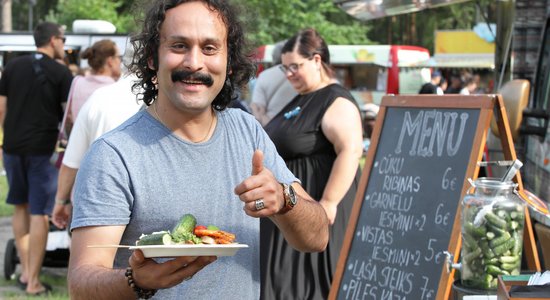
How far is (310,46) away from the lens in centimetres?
562

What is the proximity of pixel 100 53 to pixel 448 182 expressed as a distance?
342cm

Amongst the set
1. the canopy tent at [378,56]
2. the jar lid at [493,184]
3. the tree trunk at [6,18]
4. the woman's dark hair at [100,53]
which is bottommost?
the canopy tent at [378,56]

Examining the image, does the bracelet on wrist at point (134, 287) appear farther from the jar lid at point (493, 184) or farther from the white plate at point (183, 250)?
the jar lid at point (493, 184)

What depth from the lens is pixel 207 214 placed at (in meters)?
2.58

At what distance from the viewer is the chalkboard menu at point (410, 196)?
4.75m

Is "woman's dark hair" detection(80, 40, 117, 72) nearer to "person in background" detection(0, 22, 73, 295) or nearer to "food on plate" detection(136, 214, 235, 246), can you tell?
"person in background" detection(0, 22, 73, 295)

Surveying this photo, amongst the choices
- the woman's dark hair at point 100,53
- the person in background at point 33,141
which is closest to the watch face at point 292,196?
the woman's dark hair at point 100,53

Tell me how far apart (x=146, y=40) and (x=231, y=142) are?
37cm

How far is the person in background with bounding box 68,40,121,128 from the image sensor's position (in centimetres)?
699

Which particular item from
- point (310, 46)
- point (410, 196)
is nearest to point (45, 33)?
point (310, 46)

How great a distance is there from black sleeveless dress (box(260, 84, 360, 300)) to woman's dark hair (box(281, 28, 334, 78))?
22cm

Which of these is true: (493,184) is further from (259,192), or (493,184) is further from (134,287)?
(134,287)

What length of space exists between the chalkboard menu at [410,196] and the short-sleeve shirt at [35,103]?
3.23 metres

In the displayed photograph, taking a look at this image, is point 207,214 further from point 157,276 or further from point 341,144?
point 341,144
